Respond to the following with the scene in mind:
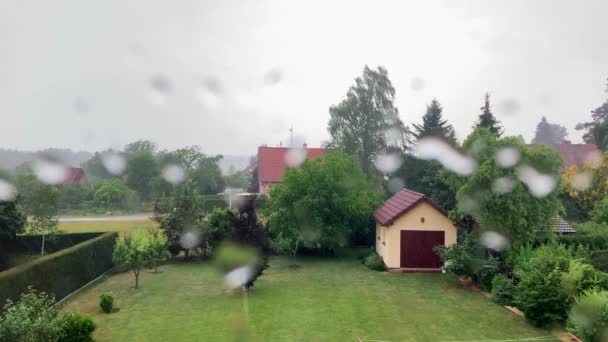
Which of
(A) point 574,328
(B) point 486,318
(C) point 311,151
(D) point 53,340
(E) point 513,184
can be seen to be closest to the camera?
(D) point 53,340

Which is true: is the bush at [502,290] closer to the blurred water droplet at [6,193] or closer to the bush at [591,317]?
the bush at [591,317]

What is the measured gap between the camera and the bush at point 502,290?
14664 mm

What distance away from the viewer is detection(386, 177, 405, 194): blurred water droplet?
3281cm

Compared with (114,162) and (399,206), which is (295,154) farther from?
(114,162)

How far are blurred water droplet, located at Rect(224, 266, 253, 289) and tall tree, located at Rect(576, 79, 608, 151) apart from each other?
3589cm

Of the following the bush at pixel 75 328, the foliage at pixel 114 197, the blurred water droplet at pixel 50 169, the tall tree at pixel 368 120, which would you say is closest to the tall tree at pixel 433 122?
the tall tree at pixel 368 120

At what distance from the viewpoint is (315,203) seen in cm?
2400

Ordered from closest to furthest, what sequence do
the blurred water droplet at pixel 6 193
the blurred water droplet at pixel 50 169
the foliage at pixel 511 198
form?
the foliage at pixel 511 198 < the blurred water droplet at pixel 6 193 < the blurred water droplet at pixel 50 169

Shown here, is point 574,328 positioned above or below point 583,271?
below

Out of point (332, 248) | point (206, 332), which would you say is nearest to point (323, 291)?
point (206, 332)

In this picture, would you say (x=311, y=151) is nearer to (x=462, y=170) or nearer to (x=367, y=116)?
(x=367, y=116)

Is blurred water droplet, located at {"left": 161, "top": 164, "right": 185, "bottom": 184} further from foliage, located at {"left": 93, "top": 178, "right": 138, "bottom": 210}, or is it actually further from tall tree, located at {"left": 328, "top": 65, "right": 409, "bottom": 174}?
tall tree, located at {"left": 328, "top": 65, "right": 409, "bottom": 174}

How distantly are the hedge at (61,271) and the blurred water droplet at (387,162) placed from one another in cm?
2325

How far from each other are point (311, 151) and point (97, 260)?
106ft
